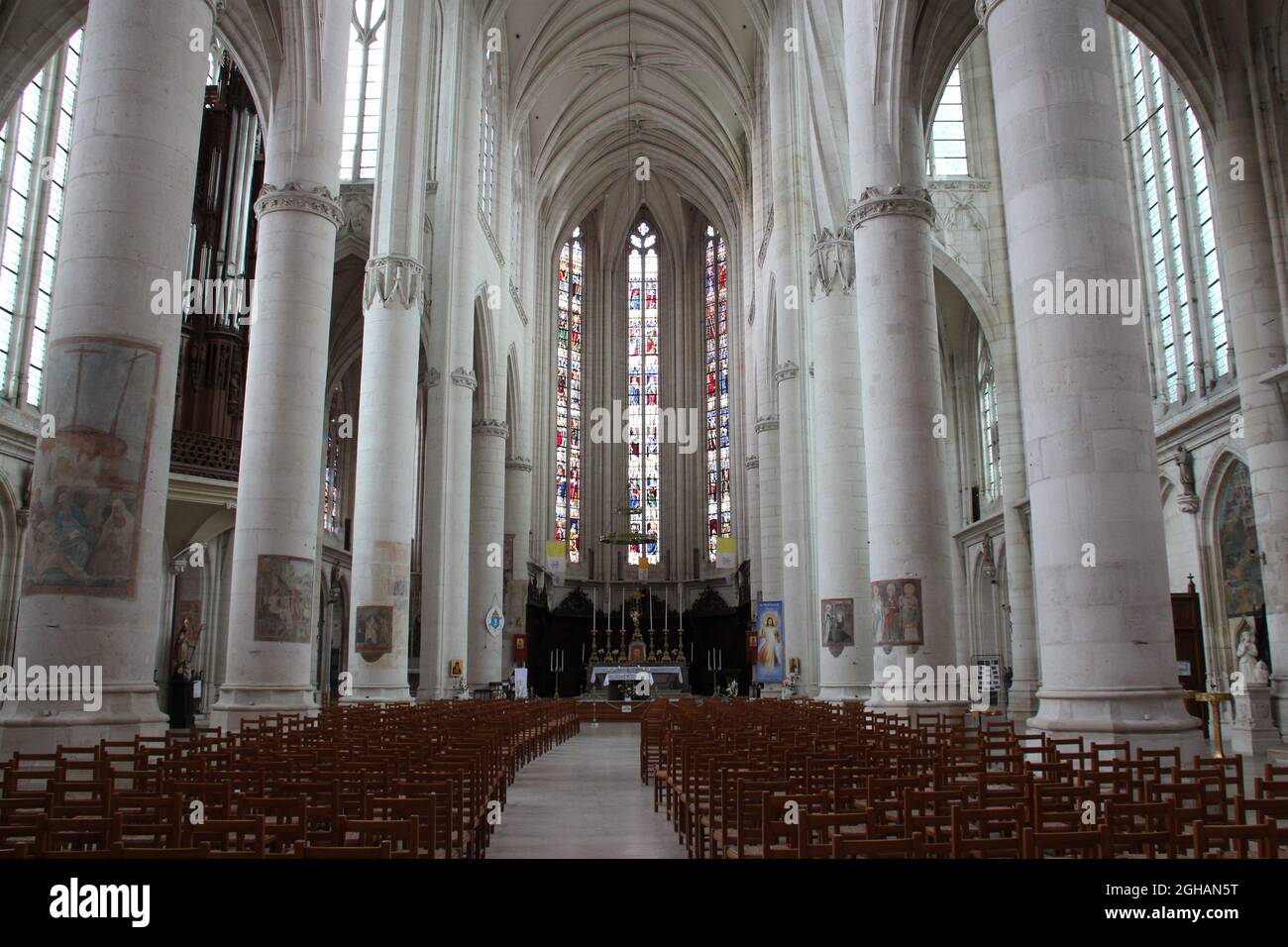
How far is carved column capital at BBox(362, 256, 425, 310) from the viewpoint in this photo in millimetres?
23344

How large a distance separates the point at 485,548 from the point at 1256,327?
933 inches

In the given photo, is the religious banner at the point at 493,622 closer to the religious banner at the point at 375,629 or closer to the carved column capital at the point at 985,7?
the religious banner at the point at 375,629

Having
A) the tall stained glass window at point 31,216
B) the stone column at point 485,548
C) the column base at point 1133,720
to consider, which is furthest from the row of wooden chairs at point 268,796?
the stone column at point 485,548

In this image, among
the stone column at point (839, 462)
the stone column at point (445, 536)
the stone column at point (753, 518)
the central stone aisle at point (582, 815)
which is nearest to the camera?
the central stone aisle at point (582, 815)

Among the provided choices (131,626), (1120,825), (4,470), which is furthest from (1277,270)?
(4,470)

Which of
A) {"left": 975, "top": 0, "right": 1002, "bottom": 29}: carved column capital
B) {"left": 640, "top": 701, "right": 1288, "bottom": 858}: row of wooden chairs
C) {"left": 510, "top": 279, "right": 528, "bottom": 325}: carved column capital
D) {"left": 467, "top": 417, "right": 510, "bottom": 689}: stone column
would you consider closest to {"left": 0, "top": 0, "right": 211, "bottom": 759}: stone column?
{"left": 640, "top": 701, "right": 1288, "bottom": 858}: row of wooden chairs

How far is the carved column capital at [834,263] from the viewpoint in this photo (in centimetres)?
2148

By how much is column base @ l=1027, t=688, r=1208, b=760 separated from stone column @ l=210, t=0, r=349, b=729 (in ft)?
36.1

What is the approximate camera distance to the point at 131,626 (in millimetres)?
9625

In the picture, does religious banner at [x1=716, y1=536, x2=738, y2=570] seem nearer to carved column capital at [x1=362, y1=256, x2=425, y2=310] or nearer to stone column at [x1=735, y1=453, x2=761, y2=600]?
stone column at [x1=735, y1=453, x2=761, y2=600]

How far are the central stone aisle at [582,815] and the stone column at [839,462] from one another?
4.84m

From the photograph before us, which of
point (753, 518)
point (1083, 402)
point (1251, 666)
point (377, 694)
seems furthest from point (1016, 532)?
point (753, 518)

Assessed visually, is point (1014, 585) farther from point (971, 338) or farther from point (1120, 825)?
point (1120, 825)
